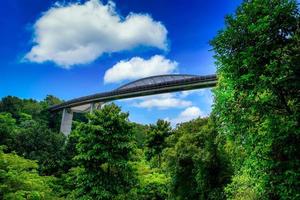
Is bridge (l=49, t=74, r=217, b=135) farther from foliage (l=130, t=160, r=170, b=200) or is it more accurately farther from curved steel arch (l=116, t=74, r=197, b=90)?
foliage (l=130, t=160, r=170, b=200)

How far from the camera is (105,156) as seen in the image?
18.0m

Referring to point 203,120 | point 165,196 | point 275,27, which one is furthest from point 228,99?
point 165,196

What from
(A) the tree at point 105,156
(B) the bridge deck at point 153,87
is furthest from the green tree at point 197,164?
(B) the bridge deck at point 153,87

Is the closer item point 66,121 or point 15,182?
point 15,182

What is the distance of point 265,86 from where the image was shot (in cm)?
742

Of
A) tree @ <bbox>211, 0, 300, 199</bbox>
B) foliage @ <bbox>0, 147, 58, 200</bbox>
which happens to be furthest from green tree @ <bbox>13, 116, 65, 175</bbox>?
tree @ <bbox>211, 0, 300, 199</bbox>

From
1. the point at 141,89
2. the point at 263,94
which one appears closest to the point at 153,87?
the point at 141,89

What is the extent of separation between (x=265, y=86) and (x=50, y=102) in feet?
223

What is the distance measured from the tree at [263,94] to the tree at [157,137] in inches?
907

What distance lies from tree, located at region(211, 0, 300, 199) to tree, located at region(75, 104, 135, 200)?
34.3 ft

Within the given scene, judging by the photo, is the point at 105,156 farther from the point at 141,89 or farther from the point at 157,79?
the point at 157,79

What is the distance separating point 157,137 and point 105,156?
1442 cm

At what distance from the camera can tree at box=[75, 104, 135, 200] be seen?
716 inches

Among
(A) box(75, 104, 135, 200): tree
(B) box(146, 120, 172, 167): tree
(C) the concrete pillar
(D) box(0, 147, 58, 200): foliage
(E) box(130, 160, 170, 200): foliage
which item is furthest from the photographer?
(C) the concrete pillar
